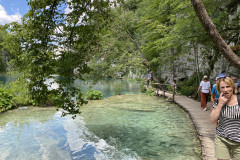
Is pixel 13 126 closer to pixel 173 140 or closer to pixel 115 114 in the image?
pixel 115 114

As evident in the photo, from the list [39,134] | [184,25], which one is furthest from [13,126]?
[184,25]

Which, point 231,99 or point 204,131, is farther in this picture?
point 204,131

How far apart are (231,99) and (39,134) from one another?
23.5 feet

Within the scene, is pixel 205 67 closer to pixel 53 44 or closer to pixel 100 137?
pixel 100 137

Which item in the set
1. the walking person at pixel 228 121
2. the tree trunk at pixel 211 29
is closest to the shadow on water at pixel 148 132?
the walking person at pixel 228 121

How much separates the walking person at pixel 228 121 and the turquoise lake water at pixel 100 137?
249 cm

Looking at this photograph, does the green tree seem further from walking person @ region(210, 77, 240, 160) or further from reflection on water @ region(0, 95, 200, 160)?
walking person @ region(210, 77, 240, 160)

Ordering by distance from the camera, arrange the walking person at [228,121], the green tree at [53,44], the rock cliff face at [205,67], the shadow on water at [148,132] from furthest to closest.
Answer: the rock cliff face at [205,67], the shadow on water at [148,132], the green tree at [53,44], the walking person at [228,121]

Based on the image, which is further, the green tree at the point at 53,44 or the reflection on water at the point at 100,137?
the reflection on water at the point at 100,137

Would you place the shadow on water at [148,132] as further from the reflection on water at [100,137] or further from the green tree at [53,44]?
the green tree at [53,44]

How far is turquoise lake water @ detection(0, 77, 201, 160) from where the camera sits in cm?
543

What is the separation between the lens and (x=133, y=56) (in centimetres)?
1612

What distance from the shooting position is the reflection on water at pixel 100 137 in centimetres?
545

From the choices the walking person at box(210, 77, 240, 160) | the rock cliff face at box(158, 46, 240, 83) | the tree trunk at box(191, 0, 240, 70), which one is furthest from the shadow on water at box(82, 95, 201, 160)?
the rock cliff face at box(158, 46, 240, 83)
